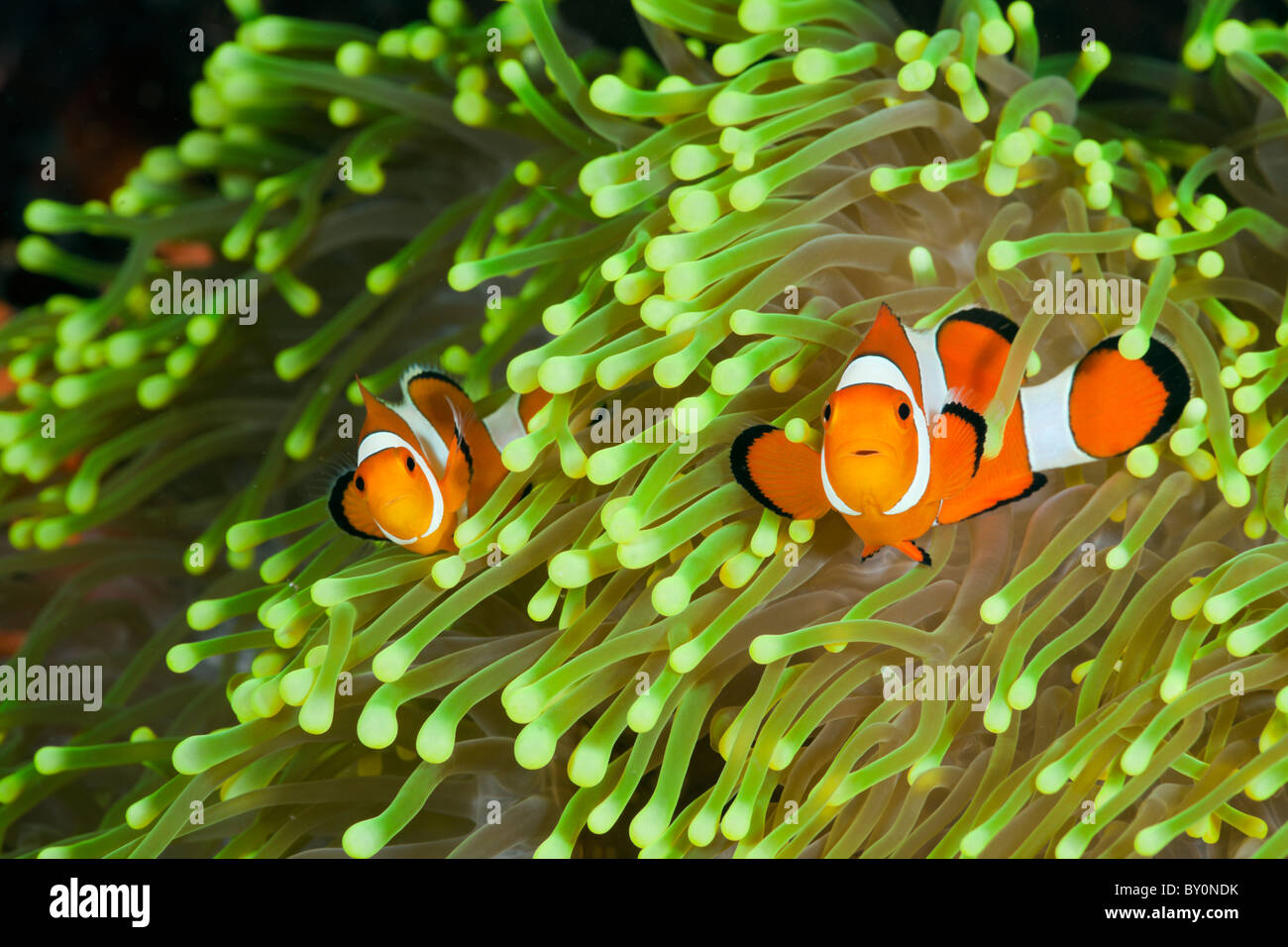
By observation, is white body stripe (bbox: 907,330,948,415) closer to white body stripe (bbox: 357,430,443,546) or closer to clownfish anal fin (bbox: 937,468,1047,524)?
clownfish anal fin (bbox: 937,468,1047,524)

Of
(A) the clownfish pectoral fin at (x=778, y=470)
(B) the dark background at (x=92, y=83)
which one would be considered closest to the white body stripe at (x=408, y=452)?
(A) the clownfish pectoral fin at (x=778, y=470)

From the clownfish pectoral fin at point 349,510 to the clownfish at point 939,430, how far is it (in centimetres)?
35

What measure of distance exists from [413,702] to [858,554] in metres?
0.44

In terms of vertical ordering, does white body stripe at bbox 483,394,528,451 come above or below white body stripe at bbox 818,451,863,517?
above

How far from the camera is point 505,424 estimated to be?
93 cm

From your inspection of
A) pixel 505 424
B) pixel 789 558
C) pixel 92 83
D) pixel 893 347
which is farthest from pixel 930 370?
pixel 92 83

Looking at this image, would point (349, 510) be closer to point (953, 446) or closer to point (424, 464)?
point (424, 464)

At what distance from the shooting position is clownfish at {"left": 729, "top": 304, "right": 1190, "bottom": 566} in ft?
2.08

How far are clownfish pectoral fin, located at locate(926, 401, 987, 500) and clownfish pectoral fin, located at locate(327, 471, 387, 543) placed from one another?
1.56 feet

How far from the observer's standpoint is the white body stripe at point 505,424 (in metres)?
0.92

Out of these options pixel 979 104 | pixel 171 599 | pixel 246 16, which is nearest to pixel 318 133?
pixel 246 16

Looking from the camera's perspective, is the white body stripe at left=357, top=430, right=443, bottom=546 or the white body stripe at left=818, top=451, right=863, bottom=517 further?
the white body stripe at left=357, top=430, right=443, bottom=546

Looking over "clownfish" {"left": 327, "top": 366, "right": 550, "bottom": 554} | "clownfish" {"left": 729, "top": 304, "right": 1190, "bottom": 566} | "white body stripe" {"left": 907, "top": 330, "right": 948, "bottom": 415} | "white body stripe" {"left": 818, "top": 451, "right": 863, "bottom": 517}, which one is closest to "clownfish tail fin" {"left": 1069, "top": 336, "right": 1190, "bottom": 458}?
"clownfish" {"left": 729, "top": 304, "right": 1190, "bottom": 566}

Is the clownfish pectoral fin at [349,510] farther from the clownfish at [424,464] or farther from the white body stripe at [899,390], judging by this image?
the white body stripe at [899,390]
